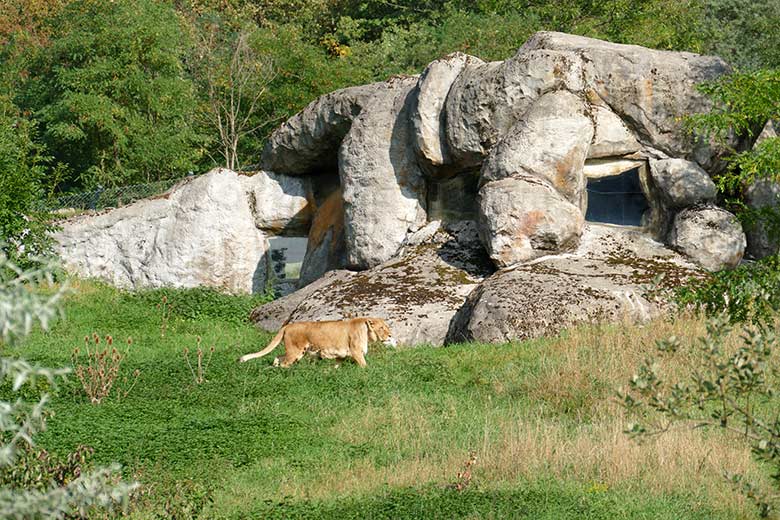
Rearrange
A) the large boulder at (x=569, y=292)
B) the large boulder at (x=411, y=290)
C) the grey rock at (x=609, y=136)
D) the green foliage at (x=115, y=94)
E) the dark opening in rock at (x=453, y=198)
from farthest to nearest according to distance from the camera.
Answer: the green foliage at (x=115, y=94), the dark opening in rock at (x=453, y=198), the grey rock at (x=609, y=136), the large boulder at (x=411, y=290), the large boulder at (x=569, y=292)

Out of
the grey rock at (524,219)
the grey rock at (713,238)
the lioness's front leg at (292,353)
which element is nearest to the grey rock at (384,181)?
the grey rock at (524,219)

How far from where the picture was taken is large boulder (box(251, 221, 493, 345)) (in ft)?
61.2

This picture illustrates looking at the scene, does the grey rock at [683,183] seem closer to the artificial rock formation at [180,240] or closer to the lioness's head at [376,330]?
the lioness's head at [376,330]

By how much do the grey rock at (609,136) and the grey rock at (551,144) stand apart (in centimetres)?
21

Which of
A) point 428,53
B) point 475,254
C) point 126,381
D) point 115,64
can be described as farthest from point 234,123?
point 126,381

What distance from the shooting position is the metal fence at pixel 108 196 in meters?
28.0

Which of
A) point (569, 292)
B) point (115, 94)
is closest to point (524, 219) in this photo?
point (569, 292)

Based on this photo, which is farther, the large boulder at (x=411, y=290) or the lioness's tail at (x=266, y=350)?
the large boulder at (x=411, y=290)

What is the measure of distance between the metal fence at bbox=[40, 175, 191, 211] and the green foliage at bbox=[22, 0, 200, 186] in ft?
8.29

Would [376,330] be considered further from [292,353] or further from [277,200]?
[277,200]

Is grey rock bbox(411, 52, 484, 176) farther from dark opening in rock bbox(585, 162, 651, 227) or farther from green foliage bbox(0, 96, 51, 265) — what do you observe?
green foliage bbox(0, 96, 51, 265)

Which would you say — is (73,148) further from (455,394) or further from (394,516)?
(394,516)

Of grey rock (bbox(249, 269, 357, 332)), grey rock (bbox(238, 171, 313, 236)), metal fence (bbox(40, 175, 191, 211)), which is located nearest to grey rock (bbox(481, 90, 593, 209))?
grey rock (bbox(249, 269, 357, 332))

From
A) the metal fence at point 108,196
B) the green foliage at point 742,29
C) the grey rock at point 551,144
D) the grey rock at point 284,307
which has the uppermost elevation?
the green foliage at point 742,29
